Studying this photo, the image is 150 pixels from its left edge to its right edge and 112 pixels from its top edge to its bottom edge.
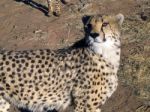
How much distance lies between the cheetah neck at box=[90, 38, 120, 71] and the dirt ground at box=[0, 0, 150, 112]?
1.22 metres

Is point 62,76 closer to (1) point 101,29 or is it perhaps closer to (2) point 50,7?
(1) point 101,29

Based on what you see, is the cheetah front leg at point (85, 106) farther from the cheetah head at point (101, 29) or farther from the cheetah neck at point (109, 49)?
the cheetah head at point (101, 29)

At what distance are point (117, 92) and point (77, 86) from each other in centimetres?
146

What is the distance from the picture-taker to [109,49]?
4.98m

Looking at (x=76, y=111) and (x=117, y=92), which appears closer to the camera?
(x=76, y=111)

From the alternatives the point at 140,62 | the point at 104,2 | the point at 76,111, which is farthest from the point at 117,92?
the point at 104,2

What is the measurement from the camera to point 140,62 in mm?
7016

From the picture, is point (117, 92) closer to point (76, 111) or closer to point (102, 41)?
point (76, 111)

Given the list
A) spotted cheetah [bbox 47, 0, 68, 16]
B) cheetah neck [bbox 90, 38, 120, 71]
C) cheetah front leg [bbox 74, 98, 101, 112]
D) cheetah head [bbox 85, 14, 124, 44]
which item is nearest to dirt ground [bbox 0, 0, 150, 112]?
spotted cheetah [bbox 47, 0, 68, 16]

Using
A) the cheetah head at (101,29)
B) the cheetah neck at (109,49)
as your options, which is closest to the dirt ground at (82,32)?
the cheetah neck at (109,49)

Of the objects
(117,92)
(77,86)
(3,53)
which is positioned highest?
(3,53)

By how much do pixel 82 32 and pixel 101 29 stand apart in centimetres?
386

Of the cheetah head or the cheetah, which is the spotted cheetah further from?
the cheetah head

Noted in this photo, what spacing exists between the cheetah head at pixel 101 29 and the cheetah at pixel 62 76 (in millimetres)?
76
